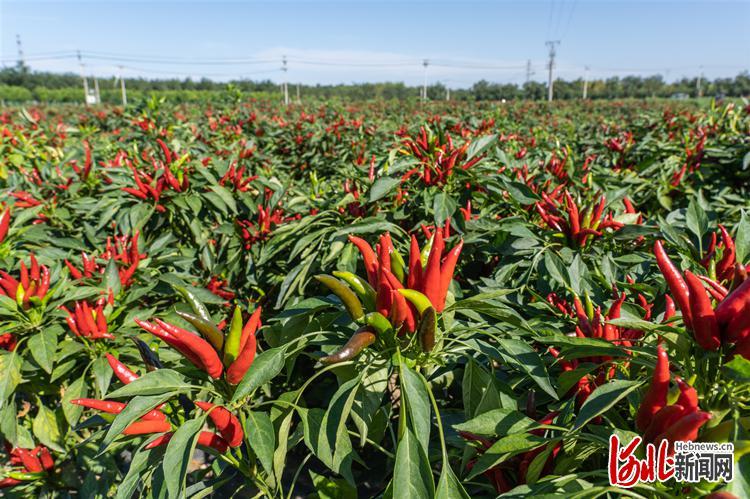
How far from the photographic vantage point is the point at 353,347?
1064 millimetres

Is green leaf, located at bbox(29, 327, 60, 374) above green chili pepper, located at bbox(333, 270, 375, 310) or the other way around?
the other way around

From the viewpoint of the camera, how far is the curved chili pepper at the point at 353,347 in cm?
104

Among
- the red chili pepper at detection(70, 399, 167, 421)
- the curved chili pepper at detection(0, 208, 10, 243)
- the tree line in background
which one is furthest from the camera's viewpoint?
the tree line in background

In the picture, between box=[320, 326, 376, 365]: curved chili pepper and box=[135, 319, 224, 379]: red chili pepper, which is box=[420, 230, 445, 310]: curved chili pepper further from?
box=[135, 319, 224, 379]: red chili pepper

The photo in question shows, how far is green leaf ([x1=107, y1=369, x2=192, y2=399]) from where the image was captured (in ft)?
3.55

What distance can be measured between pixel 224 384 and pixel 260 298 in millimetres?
1440

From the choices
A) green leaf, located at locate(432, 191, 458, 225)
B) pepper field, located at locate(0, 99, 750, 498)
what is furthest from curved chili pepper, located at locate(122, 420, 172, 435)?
green leaf, located at locate(432, 191, 458, 225)

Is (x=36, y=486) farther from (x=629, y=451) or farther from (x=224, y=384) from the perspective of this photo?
(x=629, y=451)

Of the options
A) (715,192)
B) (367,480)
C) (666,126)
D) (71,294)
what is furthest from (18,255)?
(666,126)

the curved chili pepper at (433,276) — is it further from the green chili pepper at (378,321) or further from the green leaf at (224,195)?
the green leaf at (224,195)

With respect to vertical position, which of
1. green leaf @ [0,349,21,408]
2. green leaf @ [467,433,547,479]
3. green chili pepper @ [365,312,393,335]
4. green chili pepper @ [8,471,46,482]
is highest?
green chili pepper @ [365,312,393,335]

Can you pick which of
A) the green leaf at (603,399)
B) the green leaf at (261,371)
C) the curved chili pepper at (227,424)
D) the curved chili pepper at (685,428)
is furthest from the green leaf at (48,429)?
the curved chili pepper at (685,428)

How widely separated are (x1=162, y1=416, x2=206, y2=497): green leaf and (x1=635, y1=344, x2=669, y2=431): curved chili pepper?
0.96m

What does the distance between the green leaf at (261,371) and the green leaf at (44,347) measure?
98 cm
